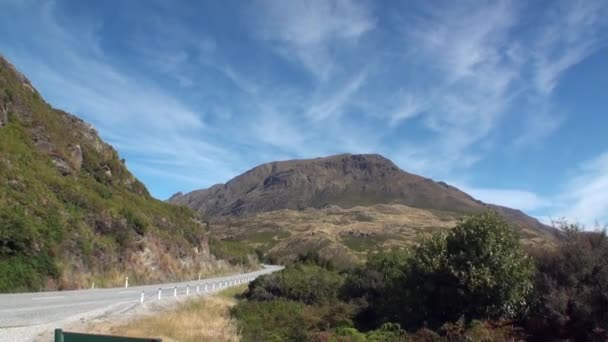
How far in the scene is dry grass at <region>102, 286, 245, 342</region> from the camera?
15.0 m

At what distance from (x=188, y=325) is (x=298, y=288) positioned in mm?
11371

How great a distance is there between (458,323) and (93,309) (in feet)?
39.6

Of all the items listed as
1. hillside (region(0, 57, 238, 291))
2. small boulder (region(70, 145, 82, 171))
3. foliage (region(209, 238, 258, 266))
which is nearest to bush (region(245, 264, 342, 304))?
hillside (region(0, 57, 238, 291))

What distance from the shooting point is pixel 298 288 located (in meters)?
28.6

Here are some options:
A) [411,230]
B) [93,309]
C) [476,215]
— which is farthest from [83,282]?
[411,230]

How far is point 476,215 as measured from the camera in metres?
15.9

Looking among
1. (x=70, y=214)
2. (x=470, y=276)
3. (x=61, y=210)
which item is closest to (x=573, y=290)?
(x=470, y=276)

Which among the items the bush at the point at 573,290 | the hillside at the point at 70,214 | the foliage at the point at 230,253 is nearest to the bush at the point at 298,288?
the hillside at the point at 70,214

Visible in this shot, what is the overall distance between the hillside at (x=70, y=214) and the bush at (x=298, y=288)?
33.5 ft

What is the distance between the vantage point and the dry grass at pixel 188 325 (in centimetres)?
1495

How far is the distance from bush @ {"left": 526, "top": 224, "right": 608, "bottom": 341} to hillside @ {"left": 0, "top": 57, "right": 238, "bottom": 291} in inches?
849

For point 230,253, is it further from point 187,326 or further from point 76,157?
point 187,326

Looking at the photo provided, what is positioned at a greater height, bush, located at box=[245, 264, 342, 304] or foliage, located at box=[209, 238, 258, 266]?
foliage, located at box=[209, 238, 258, 266]

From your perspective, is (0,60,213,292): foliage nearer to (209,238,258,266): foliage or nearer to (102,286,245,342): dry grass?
(102,286,245,342): dry grass
